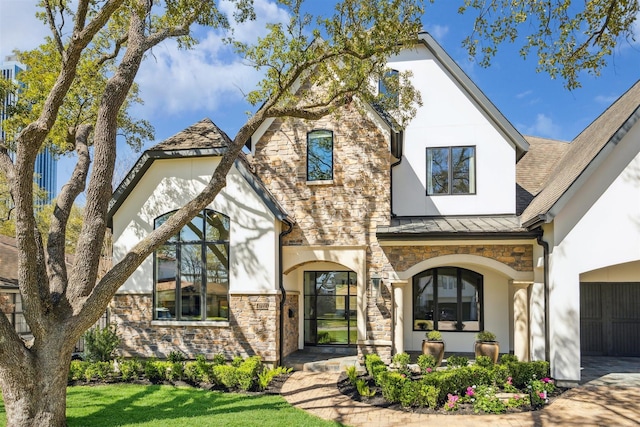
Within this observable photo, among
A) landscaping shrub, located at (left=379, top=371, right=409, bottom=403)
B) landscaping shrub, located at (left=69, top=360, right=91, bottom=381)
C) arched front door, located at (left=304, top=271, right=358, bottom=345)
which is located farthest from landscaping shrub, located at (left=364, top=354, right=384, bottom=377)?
landscaping shrub, located at (left=69, top=360, right=91, bottom=381)

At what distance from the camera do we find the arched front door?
43.5 ft

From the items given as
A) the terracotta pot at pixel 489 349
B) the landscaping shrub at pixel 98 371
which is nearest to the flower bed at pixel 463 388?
the terracotta pot at pixel 489 349

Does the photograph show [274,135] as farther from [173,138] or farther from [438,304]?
[438,304]

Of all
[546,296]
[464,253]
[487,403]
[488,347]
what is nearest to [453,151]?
[464,253]

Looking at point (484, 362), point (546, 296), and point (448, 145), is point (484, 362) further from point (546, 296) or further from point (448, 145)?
point (448, 145)

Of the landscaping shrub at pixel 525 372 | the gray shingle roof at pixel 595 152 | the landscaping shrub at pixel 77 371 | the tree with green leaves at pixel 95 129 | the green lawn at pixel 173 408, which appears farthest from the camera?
the landscaping shrub at pixel 77 371

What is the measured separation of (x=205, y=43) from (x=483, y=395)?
9970mm

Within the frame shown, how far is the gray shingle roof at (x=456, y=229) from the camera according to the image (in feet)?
35.4

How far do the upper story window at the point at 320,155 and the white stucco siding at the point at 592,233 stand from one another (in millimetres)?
5728

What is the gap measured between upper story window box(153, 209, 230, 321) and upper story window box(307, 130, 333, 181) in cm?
275

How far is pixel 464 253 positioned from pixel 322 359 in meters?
4.72

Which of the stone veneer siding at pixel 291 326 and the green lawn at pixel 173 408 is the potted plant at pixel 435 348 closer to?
the stone veneer siding at pixel 291 326

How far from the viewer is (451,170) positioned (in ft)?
41.5

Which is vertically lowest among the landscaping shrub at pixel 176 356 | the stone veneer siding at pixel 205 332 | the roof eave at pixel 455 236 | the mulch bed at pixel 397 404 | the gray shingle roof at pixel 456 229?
the mulch bed at pixel 397 404
